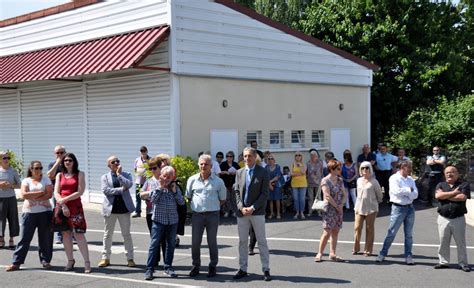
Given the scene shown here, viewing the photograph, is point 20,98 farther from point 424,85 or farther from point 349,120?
point 424,85

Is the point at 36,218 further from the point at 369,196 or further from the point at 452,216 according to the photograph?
the point at 452,216

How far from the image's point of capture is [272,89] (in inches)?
643

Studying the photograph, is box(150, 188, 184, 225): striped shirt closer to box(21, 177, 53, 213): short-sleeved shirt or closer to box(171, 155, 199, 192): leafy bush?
box(21, 177, 53, 213): short-sleeved shirt

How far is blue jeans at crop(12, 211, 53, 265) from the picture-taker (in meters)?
8.45

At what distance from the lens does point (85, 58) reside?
14609mm

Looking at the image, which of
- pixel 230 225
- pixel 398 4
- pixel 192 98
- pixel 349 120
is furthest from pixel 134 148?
pixel 398 4

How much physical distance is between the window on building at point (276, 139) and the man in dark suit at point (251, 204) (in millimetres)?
8392

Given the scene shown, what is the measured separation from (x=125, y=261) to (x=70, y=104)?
28.5 feet

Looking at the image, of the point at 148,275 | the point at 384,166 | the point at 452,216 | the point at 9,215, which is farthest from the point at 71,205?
the point at 384,166

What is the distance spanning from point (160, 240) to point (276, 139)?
9.10 meters

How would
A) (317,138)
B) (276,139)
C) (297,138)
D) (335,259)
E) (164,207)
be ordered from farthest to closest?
1. (317,138)
2. (297,138)
3. (276,139)
4. (335,259)
5. (164,207)

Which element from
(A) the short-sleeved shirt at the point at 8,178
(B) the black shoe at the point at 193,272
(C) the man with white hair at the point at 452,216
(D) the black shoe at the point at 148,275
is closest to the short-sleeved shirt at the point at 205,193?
(B) the black shoe at the point at 193,272

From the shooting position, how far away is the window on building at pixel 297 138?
17.1 meters

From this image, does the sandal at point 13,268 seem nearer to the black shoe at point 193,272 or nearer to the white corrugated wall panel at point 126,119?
the black shoe at point 193,272
